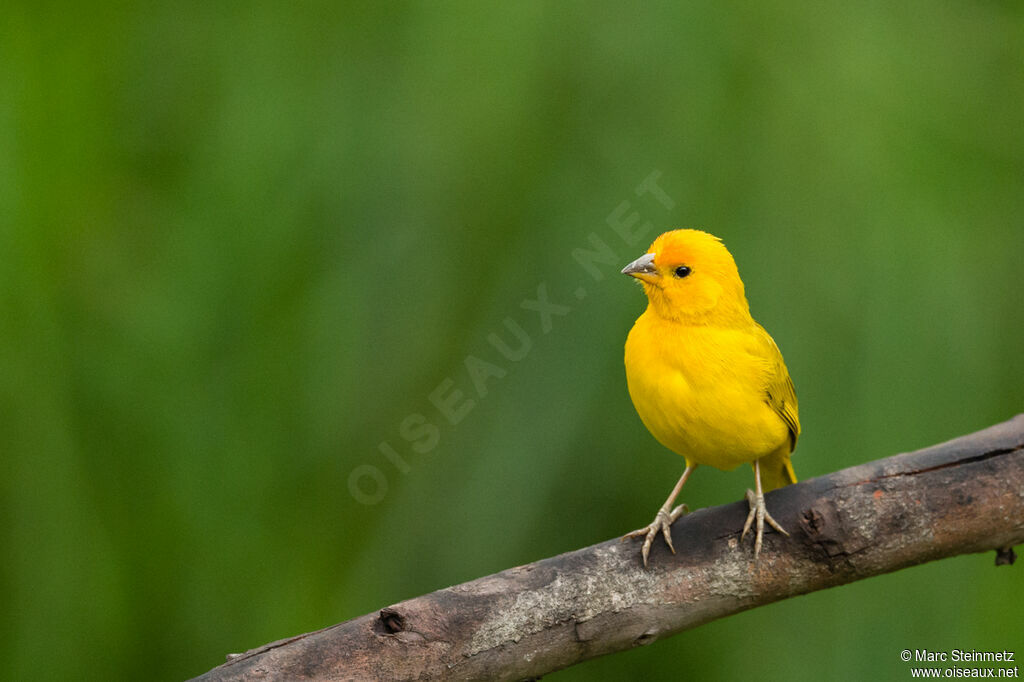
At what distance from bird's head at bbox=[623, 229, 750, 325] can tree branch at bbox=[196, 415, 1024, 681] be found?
0.34 meters

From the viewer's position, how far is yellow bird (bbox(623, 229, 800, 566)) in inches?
65.9

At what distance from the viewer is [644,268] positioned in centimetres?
169

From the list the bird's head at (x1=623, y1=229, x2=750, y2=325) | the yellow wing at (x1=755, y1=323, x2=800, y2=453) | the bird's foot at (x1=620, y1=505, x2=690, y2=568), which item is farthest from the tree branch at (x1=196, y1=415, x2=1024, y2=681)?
the bird's head at (x1=623, y1=229, x2=750, y2=325)

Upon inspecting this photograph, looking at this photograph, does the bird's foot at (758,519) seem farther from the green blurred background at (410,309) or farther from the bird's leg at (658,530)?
the green blurred background at (410,309)

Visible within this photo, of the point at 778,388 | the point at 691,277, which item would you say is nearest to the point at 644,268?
the point at 691,277

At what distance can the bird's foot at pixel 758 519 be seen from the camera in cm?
165

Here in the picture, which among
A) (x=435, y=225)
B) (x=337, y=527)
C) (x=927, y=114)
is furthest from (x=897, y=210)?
(x=337, y=527)

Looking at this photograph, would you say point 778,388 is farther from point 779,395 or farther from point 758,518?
point 758,518

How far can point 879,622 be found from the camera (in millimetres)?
2244

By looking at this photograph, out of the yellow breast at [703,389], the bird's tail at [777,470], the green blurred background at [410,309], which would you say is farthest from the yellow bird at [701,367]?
the green blurred background at [410,309]

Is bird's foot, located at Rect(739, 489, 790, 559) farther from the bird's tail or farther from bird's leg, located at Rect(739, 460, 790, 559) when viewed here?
the bird's tail

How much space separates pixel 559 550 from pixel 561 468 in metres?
0.19

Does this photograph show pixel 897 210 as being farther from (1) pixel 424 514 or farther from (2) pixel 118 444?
(2) pixel 118 444

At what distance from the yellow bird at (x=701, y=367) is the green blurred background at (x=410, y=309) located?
488 millimetres
